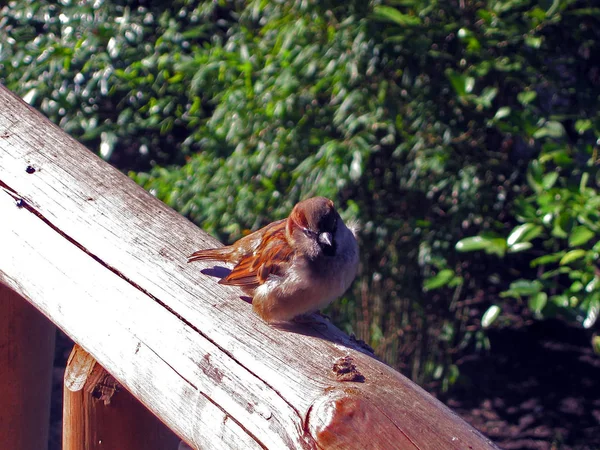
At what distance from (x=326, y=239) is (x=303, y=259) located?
0.31 ft

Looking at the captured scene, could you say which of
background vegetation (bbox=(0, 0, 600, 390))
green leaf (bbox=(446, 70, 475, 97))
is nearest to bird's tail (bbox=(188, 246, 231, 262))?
background vegetation (bbox=(0, 0, 600, 390))

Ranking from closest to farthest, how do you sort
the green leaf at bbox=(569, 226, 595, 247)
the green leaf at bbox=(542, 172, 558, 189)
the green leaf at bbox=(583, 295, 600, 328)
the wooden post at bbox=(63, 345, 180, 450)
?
the wooden post at bbox=(63, 345, 180, 450) < the green leaf at bbox=(569, 226, 595, 247) < the green leaf at bbox=(583, 295, 600, 328) < the green leaf at bbox=(542, 172, 558, 189)

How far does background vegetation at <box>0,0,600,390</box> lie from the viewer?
122 inches

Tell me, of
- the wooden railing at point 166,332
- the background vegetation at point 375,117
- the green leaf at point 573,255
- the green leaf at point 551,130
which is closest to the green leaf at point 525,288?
the background vegetation at point 375,117

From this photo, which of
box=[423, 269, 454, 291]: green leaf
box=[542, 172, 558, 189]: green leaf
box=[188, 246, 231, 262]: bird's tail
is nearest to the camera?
box=[188, 246, 231, 262]: bird's tail

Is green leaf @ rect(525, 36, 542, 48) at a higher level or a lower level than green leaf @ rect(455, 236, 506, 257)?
higher

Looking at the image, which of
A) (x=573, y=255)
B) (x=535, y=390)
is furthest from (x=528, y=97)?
(x=535, y=390)

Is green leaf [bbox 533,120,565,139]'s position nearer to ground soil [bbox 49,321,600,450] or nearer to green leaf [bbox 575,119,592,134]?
green leaf [bbox 575,119,592,134]

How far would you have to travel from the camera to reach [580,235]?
2.77 m

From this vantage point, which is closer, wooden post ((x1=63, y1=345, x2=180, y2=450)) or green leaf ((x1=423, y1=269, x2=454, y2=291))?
wooden post ((x1=63, y1=345, x2=180, y2=450))

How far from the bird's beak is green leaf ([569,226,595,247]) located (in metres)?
1.21

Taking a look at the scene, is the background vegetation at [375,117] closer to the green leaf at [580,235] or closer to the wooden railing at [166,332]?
the green leaf at [580,235]

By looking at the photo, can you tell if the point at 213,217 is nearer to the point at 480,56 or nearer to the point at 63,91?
the point at 63,91

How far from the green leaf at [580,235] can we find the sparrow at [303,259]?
107 cm
